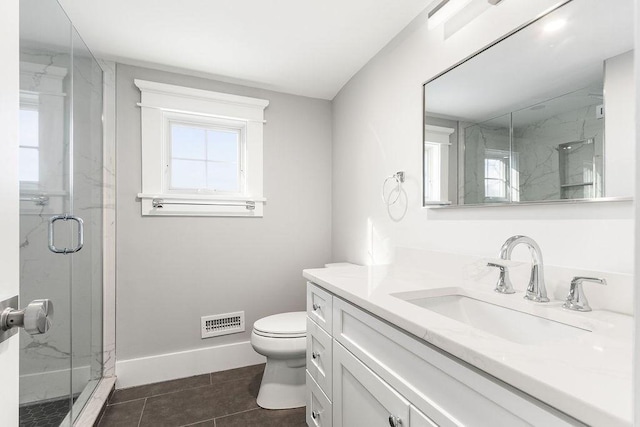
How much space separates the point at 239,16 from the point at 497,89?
4.45 feet

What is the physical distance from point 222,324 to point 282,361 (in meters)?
0.72

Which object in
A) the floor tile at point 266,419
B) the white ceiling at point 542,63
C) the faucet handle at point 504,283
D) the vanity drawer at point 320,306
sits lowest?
the floor tile at point 266,419

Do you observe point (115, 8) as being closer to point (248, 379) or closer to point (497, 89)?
point (497, 89)

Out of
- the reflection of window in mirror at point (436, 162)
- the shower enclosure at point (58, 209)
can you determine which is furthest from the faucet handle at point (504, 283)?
the shower enclosure at point (58, 209)

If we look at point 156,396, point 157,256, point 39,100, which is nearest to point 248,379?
point 156,396

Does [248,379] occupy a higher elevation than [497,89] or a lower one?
lower

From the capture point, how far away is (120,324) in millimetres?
2051

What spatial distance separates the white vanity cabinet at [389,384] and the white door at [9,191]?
85cm

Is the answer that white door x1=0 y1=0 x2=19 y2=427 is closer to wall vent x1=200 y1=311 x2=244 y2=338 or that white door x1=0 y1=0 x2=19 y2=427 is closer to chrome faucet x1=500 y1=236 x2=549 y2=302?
chrome faucet x1=500 y1=236 x2=549 y2=302

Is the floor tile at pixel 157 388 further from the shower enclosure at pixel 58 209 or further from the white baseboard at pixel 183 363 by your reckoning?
→ the shower enclosure at pixel 58 209

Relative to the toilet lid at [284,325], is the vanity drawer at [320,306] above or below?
above

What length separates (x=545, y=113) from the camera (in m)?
1.05

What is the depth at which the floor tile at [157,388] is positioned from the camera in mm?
1915

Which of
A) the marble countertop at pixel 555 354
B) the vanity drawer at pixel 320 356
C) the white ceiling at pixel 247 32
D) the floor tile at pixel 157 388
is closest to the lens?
the marble countertop at pixel 555 354
